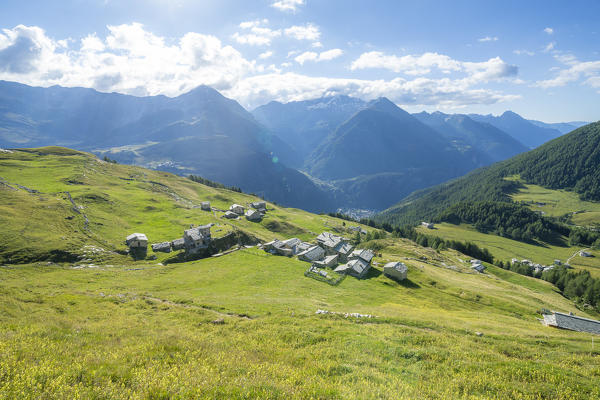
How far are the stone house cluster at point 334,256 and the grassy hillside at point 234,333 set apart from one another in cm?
380

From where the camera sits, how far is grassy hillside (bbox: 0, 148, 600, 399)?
42.1 ft

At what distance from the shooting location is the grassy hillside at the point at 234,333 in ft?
42.1

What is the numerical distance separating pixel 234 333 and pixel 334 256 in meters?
50.5

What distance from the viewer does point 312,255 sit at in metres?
73.3

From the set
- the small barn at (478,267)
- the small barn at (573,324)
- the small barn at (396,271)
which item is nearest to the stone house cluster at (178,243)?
the small barn at (396,271)

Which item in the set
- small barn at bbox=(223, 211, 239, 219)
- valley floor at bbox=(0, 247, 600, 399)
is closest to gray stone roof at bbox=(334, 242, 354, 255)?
valley floor at bbox=(0, 247, 600, 399)

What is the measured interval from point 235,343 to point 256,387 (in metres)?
10.1

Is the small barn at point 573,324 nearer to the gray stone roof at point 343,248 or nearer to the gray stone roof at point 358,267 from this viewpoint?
the gray stone roof at point 358,267

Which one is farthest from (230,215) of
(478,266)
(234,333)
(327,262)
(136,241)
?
(478,266)

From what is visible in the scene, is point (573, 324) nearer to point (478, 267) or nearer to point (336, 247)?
point (336, 247)

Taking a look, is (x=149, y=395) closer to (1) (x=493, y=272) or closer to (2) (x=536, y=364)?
(2) (x=536, y=364)

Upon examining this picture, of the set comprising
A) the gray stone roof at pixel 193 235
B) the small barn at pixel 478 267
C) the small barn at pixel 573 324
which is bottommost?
the small barn at pixel 478 267

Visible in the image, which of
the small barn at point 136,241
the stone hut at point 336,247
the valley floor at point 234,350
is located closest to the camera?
the valley floor at point 234,350

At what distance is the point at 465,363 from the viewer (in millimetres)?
18859
